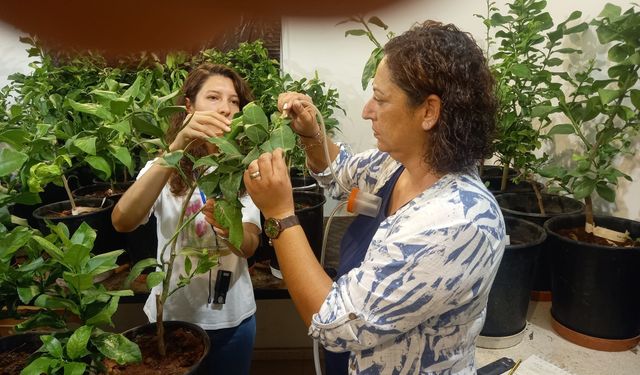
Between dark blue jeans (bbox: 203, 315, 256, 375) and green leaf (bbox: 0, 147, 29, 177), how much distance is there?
72 cm

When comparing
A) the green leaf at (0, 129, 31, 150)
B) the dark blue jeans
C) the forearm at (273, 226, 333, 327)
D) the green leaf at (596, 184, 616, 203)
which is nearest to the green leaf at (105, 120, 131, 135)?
the green leaf at (0, 129, 31, 150)

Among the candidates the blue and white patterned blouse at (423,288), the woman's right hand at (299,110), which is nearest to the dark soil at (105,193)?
the woman's right hand at (299,110)

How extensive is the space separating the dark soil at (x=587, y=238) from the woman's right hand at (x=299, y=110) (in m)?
0.89

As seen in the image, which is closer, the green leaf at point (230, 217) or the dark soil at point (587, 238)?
the green leaf at point (230, 217)

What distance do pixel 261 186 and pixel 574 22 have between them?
1454mm

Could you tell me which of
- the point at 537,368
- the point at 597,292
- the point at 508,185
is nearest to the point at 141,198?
the point at 537,368

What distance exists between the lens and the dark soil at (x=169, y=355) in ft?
3.11

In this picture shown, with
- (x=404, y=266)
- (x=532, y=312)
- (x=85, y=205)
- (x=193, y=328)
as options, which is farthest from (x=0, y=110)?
(x=532, y=312)

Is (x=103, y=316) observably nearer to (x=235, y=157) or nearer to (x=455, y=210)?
(x=235, y=157)

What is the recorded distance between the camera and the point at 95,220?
159 cm

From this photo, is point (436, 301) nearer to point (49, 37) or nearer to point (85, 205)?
point (49, 37)

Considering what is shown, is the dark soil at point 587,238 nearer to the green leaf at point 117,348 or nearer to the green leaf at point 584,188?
the green leaf at point 584,188

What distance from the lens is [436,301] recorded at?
0.77 metres

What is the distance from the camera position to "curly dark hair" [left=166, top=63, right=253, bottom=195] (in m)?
1.28
